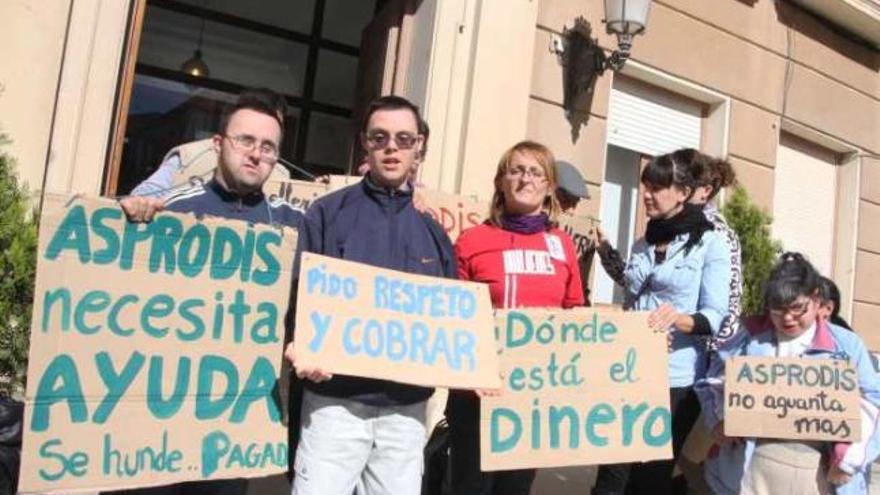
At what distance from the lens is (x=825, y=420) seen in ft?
9.61

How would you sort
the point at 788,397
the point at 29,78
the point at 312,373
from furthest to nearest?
the point at 29,78, the point at 788,397, the point at 312,373

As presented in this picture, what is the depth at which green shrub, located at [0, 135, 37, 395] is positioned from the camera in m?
3.13

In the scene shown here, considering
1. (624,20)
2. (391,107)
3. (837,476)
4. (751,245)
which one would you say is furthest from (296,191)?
(751,245)

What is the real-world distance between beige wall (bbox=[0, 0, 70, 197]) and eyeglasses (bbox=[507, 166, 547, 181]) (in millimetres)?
2866

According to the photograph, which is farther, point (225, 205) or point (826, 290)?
point (826, 290)

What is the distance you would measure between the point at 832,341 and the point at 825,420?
33cm

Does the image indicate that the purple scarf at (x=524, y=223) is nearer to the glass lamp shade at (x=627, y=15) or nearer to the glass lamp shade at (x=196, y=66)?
Answer: the glass lamp shade at (x=627, y=15)

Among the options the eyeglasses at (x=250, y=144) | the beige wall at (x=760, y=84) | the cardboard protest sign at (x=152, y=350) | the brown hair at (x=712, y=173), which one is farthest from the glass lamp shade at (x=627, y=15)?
the cardboard protest sign at (x=152, y=350)

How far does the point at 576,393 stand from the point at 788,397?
2.76 ft

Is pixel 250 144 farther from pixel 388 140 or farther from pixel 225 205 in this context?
pixel 388 140

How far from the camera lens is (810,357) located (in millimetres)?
2990

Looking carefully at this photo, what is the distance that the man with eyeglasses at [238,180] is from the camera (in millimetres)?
2479

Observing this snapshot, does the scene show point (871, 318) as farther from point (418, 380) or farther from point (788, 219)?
point (418, 380)

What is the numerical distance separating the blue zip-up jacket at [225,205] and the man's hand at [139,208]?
14 centimetres
